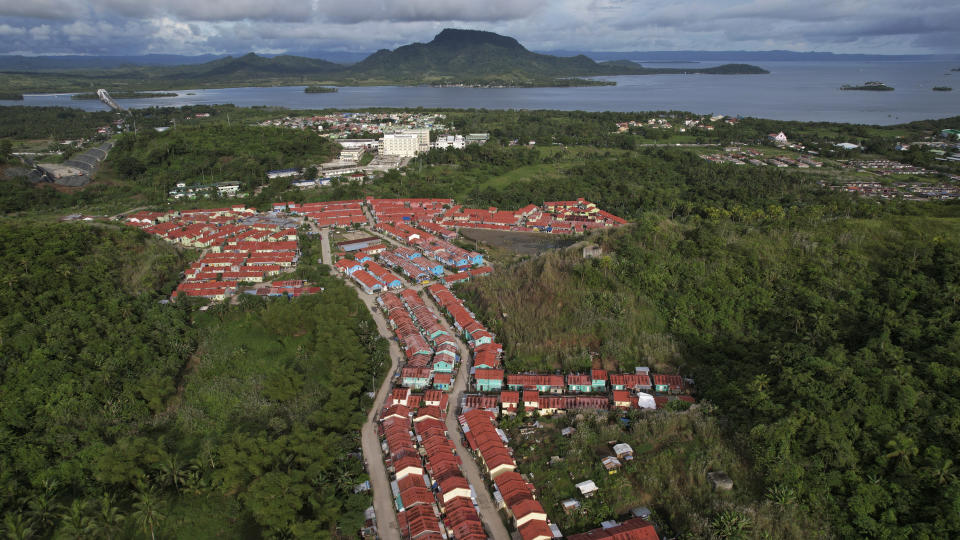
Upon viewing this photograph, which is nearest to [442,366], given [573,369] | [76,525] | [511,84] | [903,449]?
[573,369]

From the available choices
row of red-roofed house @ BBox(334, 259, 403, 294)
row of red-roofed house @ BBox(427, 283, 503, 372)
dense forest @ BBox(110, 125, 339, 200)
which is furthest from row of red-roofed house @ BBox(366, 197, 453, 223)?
row of red-roofed house @ BBox(427, 283, 503, 372)

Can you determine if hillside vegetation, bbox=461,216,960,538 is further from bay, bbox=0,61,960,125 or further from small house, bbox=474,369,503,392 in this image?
bay, bbox=0,61,960,125

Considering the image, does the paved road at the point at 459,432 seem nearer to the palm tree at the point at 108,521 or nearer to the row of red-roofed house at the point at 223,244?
the palm tree at the point at 108,521

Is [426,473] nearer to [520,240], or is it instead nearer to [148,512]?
[148,512]

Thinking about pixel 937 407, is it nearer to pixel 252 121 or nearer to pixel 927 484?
pixel 927 484

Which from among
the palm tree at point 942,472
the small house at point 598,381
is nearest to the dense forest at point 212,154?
the small house at point 598,381

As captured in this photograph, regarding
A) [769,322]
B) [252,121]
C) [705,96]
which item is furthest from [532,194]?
[705,96]
